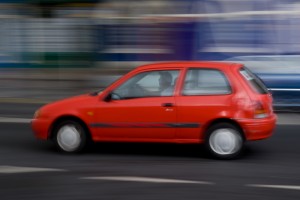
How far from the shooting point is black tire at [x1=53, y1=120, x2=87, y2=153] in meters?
8.85

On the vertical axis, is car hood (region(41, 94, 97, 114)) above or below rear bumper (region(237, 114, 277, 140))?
above

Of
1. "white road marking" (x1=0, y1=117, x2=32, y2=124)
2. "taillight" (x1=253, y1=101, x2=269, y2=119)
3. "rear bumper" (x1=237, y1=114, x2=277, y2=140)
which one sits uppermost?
"taillight" (x1=253, y1=101, x2=269, y2=119)

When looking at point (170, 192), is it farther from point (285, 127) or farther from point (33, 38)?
point (33, 38)

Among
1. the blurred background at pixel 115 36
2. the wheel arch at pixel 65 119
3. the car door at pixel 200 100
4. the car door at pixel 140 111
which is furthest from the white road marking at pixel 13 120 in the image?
the car door at pixel 200 100

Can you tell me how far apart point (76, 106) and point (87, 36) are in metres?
8.65

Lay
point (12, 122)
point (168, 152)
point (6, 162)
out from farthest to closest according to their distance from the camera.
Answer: point (12, 122)
point (168, 152)
point (6, 162)

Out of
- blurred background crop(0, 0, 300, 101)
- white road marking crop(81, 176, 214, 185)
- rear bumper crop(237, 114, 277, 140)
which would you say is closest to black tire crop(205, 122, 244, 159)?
rear bumper crop(237, 114, 277, 140)

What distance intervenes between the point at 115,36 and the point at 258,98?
9054 mm

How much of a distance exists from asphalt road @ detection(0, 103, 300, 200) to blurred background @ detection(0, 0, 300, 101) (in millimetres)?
5314

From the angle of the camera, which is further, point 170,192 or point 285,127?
point 285,127

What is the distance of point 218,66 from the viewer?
8.49 metres

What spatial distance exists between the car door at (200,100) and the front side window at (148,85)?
20cm

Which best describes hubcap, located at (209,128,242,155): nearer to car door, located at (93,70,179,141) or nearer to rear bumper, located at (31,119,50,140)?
car door, located at (93,70,179,141)

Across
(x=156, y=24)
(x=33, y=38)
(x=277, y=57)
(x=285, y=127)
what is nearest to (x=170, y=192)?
(x=285, y=127)
